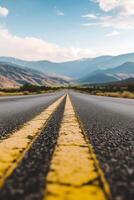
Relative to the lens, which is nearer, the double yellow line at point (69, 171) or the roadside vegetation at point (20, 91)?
the double yellow line at point (69, 171)

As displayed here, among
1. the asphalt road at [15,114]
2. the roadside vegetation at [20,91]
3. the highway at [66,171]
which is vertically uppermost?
the highway at [66,171]

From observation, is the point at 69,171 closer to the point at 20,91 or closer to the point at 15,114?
the point at 15,114

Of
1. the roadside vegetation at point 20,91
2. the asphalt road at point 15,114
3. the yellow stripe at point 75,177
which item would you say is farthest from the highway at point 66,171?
the roadside vegetation at point 20,91

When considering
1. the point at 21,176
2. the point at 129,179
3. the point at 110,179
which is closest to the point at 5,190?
the point at 21,176

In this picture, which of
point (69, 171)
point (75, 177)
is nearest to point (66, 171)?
point (69, 171)

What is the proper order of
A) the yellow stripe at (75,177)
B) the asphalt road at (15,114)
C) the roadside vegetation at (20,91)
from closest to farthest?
1. the yellow stripe at (75,177)
2. the asphalt road at (15,114)
3. the roadside vegetation at (20,91)

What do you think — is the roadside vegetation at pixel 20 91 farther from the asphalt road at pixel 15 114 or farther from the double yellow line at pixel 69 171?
the double yellow line at pixel 69 171

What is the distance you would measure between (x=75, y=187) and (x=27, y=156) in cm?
112

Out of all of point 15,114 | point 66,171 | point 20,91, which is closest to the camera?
point 66,171

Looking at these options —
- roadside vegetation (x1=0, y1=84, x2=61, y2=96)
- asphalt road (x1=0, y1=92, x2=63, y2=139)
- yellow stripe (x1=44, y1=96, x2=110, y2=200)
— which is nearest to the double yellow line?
yellow stripe (x1=44, y1=96, x2=110, y2=200)

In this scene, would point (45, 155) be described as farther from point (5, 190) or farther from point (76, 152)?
point (5, 190)

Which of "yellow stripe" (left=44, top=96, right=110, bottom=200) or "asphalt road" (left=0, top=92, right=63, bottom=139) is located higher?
"yellow stripe" (left=44, top=96, right=110, bottom=200)

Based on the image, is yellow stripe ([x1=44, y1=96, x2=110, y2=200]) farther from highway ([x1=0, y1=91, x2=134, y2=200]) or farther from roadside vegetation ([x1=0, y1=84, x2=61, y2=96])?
roadside vegetation ([x1=0, y1=84, x2=61, y2=96])

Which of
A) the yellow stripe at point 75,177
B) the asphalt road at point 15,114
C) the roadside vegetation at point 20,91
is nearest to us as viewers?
the yellow stripe at point 75,177
